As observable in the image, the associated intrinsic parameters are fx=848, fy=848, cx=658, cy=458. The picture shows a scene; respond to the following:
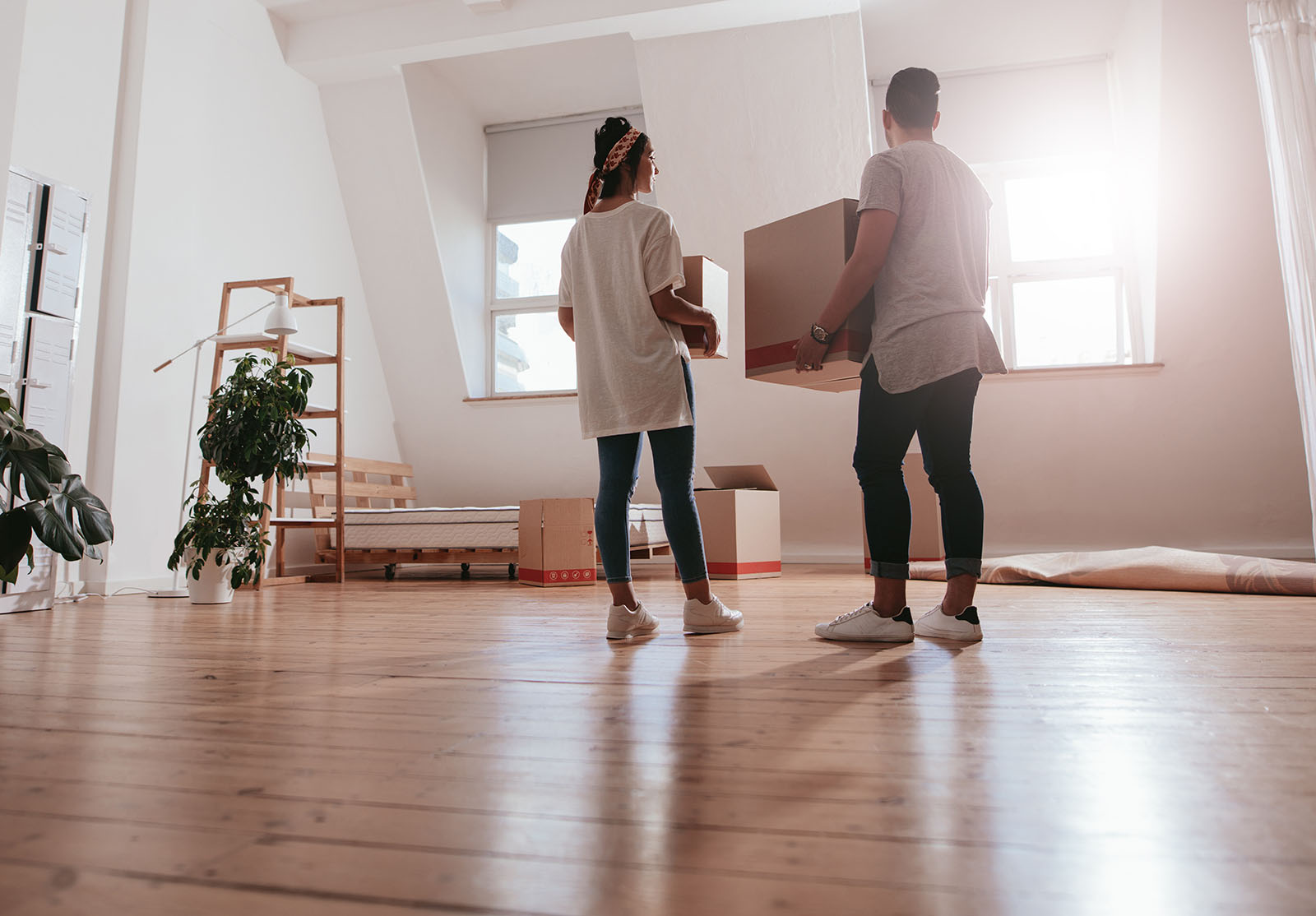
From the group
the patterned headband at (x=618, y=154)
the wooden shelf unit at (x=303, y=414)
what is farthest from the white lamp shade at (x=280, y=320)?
the patterned headband at (x=618, y=154)

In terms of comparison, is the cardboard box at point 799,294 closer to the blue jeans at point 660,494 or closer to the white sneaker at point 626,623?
the blue jeans at point 660,494

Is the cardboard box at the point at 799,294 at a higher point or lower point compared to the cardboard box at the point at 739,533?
higher

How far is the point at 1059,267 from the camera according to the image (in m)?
4.55

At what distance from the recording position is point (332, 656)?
5.41ft

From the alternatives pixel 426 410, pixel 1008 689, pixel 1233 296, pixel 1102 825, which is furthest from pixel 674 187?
pixel 1102 825

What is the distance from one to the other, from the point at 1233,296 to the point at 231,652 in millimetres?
4333

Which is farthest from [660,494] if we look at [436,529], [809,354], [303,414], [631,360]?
[436,529]

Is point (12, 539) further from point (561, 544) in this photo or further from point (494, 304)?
point (494, 304)

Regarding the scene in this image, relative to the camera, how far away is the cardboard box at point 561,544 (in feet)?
11.9

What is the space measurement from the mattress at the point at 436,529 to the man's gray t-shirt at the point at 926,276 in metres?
2.53

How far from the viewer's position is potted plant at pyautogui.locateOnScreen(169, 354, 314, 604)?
288cm

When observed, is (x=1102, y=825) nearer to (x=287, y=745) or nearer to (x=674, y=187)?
(x=287, y=745)

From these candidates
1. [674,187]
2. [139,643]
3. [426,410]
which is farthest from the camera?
[426,410]

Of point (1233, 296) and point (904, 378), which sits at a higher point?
point (1233, 296)
